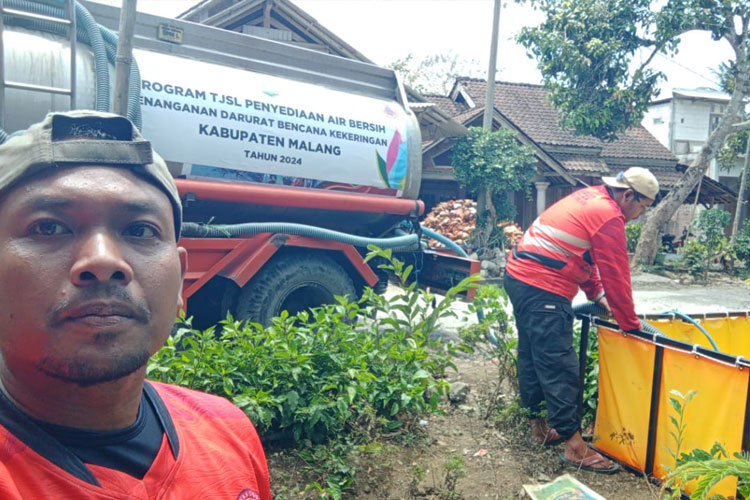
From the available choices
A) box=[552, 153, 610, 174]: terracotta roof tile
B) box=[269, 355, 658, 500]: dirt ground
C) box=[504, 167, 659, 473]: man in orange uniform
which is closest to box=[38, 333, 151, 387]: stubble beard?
box=[269, 355, 658, 500]: dirt ground

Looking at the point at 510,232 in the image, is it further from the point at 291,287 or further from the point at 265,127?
the point at 265,127

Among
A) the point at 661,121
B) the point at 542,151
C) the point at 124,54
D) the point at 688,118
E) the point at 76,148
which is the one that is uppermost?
the point at 688,118

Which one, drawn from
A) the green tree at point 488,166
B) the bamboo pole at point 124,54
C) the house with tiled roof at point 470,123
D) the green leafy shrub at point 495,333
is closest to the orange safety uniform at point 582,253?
the green leafy shrub at point 495,333

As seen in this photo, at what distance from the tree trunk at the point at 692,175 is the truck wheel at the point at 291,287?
1078 cm

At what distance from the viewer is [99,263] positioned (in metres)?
0.94

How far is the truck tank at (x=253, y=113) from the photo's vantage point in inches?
172

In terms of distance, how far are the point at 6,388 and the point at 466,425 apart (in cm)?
352

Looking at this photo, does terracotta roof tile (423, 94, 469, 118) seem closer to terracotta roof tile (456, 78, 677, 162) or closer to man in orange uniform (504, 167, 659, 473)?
terracotta roof tile (456, 78, 677, 162)

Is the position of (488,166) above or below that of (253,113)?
above

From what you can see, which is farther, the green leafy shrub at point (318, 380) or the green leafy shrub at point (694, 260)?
the green leafy shrub at point (694, 260)

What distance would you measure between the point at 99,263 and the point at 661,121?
3116cm

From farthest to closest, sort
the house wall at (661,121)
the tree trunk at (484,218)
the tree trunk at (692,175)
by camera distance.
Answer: the house wall at (661,121), the tree trunk at (484,218), the tree trunk at (692,175)

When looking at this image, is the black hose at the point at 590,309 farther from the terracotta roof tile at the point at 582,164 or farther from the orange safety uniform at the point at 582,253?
the terracotta roof tile at the point at 582,164

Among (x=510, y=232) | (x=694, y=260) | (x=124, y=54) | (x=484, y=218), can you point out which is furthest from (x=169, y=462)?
(x=694, y=260)
